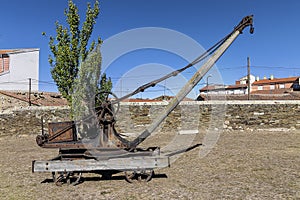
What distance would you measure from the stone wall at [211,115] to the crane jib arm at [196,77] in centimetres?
994

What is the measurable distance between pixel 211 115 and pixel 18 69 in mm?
22498

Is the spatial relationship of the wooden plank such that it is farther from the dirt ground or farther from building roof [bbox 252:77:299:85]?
building roof [bbox 252:77:299:85]

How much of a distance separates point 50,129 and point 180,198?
3346 mm

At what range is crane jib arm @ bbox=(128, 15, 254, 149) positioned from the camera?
611cm

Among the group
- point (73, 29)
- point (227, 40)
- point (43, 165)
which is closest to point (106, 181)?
point (43, 165)

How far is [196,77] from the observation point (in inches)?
247

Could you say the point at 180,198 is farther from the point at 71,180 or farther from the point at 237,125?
the point at 237,125

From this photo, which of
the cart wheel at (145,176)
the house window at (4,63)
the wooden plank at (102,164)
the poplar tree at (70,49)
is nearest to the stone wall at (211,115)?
the poplar tree at (70,49)

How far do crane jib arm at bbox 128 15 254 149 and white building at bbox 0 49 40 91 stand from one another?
25283 mm

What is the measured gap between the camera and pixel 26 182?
5.93m

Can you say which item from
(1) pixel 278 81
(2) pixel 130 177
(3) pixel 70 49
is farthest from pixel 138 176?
(1) pixel 278 81

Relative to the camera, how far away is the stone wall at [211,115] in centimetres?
1609

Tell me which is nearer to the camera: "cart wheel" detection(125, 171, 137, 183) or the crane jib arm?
"cart wheel" detection(125, 171, 137, 183)

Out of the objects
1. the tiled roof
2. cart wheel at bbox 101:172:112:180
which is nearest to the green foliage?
cart wheel at bbox 101:172:112:180
